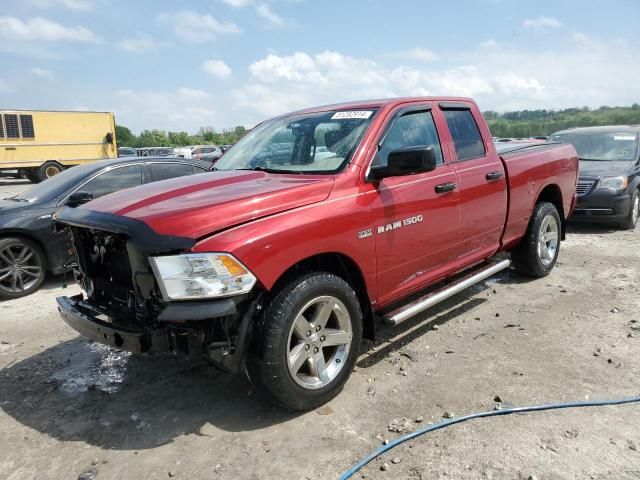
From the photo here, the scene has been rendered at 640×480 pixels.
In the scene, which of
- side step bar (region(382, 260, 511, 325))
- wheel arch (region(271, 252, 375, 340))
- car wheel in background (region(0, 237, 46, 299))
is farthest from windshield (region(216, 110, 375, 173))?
car wheel in background (region(0, 237, 46, 299))

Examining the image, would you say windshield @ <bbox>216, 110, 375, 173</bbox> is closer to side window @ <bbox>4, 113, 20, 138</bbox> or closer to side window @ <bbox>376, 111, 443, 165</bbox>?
side window @ <bbox>376, 111, 443, 165</bbox>

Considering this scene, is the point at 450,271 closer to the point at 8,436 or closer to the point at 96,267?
the point at 96,267

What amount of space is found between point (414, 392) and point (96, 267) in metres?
2.33

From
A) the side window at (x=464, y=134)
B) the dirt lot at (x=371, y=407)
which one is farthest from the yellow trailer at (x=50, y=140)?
the side window at (x=464, y=134)

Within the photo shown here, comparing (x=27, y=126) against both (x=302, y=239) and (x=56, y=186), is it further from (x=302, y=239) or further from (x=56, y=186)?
(x=302, y=239)

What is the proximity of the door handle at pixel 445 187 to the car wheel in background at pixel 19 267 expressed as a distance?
15.4 feet

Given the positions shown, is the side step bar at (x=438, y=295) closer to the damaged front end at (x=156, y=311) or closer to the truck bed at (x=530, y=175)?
the truck bed at (x=530, y=175)

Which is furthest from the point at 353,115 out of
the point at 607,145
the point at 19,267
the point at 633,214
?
the point at 607,145

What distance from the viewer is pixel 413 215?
12.2 ft

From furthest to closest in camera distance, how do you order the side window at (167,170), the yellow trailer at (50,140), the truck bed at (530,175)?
the yellow trailer at (50,140)
the side window at (167,170)
the truck bed at (530,175)

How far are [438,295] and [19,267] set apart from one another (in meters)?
4.76

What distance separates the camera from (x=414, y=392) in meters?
3.39

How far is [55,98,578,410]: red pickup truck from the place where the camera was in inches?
107

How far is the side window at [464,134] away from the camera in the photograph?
4.44m
